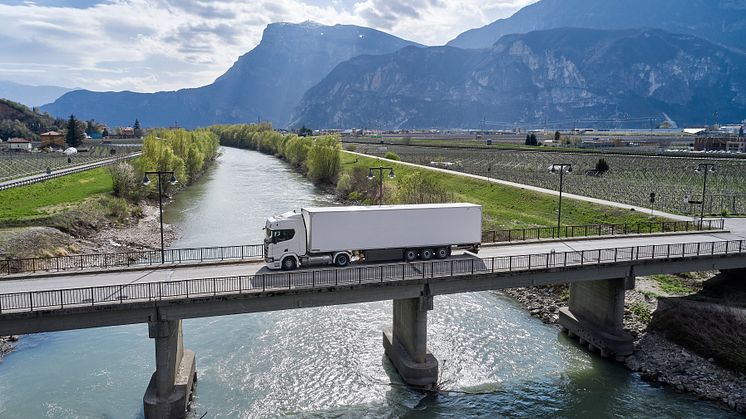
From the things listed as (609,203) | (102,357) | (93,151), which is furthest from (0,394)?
(93,151)

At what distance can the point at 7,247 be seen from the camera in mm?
45375

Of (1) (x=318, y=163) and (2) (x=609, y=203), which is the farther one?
(1) (x=318, y=163)

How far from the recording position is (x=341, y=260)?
29.2 m

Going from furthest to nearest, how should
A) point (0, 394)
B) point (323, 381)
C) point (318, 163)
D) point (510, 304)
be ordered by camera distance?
point (318, 163), point (510, 304), point (323, 381), point (0, 394)

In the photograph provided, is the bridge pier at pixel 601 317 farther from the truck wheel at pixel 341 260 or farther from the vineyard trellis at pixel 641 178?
the truck wheel at pixel 341 260

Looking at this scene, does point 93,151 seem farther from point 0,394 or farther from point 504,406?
point 504,406

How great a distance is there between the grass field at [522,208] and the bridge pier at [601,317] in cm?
1946

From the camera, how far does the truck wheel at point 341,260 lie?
29.1 m

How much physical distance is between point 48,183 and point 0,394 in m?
57.6

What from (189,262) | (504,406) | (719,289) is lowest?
(504,406)

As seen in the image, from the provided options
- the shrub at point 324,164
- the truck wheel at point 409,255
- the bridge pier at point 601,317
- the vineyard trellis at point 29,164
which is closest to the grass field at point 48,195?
the vineyard trellis at point 29,164

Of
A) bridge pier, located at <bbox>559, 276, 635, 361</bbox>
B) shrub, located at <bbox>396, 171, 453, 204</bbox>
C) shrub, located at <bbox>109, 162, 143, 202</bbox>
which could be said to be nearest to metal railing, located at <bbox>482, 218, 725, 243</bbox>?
bridge pier, located at <bbox>559, 276, 635, 361</bbox>

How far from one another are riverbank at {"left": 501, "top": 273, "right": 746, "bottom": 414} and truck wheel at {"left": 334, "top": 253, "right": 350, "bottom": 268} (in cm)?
1669

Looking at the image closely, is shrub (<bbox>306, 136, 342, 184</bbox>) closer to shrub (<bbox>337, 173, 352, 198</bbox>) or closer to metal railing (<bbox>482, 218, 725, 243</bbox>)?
shrub (<bbox>337, 173, 352, 198</bbox>)
